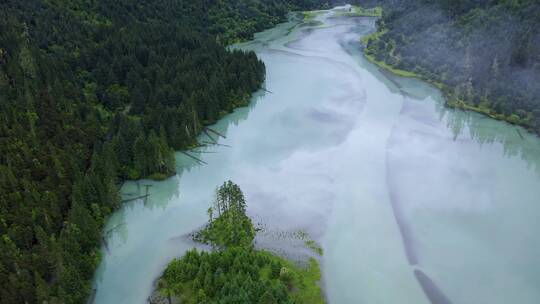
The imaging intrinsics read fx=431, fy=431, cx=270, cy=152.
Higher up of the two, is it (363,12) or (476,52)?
(476,52)

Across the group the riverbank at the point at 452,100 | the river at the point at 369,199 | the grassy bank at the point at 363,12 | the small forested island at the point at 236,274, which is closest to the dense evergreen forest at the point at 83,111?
the river at the point at 369,199

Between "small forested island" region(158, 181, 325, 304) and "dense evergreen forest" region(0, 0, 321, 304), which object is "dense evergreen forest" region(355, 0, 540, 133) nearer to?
"dense evergreen forest" region(0, 0, 321, 304)

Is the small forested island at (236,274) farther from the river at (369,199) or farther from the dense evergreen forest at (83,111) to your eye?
the dense evergreen forest at (83,111)

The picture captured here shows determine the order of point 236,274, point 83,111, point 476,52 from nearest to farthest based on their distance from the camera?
point 236,274 → point 83,111 → point 476,52

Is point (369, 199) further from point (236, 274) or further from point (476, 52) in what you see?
point (476, 52)

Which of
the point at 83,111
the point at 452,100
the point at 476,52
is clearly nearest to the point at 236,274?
the point at 83,111

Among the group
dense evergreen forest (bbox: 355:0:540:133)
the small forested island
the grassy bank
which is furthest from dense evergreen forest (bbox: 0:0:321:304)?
the grassy bank
